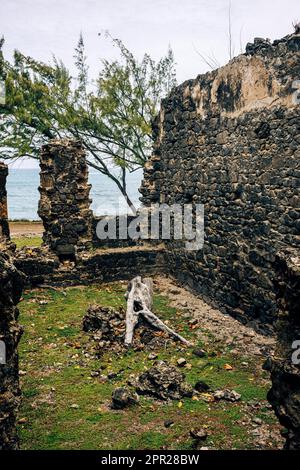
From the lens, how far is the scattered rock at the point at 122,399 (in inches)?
210

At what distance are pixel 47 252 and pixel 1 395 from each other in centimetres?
719

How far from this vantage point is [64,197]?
419 inches

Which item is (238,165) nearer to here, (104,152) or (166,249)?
(166,249)

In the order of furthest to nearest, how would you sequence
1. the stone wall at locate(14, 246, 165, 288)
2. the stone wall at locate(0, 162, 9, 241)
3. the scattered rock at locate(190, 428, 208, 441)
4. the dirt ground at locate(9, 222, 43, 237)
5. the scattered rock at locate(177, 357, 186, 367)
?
the dirt ground at locate(9, 222, 43, 237)
the stone wall at locate(14, 246, 165, 288)
the stone wall at locate(0, 162, 9, 241)
the scattered rock at locate(177, 357, 186, 367)
the scattered rock at locate(190, 428, 208, 441)

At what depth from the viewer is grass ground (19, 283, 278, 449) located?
472 cm

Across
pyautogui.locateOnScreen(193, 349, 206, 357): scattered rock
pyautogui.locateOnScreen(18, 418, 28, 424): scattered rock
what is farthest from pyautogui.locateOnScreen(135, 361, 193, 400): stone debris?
pyautogui.locateOnScreen(18, 418, 28, 424): scattered rock

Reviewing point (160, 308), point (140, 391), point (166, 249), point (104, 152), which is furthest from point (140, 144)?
point (140, 391)

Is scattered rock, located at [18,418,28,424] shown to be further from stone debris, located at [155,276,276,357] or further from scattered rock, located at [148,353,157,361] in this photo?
stone debris, located at [155,276,276,357]

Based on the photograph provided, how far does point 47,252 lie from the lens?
34.8 ft


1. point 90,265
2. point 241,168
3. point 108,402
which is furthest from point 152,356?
point 90,265

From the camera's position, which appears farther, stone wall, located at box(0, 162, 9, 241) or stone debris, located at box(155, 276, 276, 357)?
stone wall, located at box(0, 162, 9, 241)

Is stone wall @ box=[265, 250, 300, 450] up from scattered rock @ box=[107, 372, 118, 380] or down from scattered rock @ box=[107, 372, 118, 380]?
up

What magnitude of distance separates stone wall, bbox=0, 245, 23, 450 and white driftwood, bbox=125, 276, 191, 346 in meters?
3.49

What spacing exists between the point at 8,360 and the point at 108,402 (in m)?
2.22
